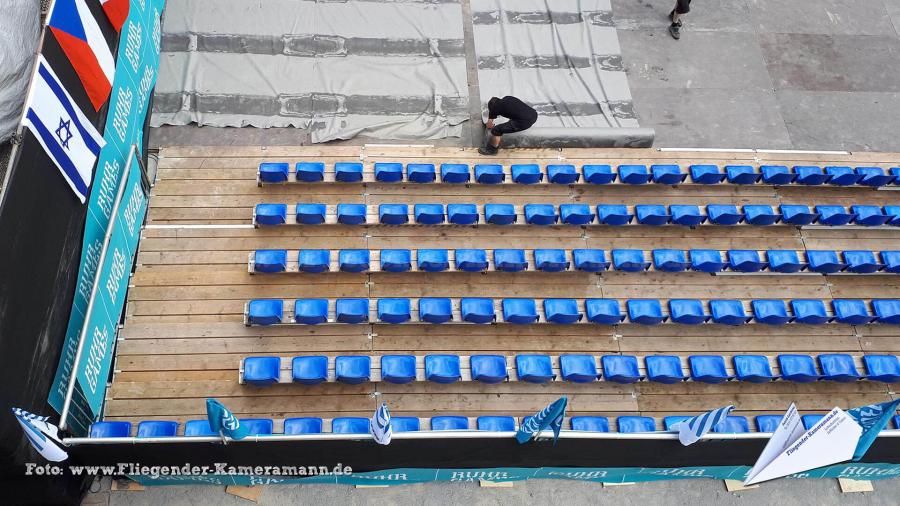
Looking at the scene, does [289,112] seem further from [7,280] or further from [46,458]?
[46,458]

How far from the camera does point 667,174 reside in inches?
573

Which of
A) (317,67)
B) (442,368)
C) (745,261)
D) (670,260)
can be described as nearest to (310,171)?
(317,67)

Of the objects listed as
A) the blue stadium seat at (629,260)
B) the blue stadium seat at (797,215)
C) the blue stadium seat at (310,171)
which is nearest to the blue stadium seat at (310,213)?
the blue stadium seat at (310,171)

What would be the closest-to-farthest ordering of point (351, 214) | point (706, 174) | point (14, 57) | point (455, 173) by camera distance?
point (14, 57) < point (351, 214) < point (455, 173) < point (706, 174)

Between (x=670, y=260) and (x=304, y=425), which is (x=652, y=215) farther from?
(x=304, y=425)

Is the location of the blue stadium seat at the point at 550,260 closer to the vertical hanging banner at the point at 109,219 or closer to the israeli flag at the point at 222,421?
the israeli flag at the point at 222,421

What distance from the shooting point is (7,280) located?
846 cm

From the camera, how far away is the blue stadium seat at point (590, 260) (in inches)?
527

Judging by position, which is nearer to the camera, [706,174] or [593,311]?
[593,311]

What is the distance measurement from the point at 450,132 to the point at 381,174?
233 centimetres

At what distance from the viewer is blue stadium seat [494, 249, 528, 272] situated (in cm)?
1320

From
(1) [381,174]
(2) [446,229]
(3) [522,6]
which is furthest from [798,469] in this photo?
(3) [522,6]

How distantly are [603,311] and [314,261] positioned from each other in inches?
232

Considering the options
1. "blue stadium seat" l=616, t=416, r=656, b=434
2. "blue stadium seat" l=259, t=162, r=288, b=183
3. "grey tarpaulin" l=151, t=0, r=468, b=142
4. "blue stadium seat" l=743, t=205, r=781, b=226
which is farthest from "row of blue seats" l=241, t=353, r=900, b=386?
"grey tarpaulin" l=151, t=0, r=468, b=142
